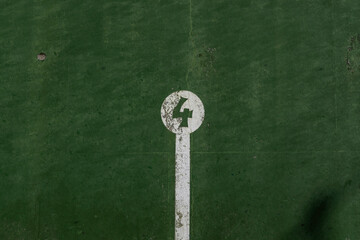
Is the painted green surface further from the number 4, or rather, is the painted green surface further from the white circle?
the number 4

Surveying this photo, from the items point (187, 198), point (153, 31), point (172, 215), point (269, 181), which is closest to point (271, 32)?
point (153, 31)

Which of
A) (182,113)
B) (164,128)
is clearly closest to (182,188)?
(164,128)

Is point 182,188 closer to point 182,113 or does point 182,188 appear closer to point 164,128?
point 164,128

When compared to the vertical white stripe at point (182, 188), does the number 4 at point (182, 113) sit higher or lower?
Result: higher

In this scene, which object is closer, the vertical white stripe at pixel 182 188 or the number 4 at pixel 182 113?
the vertical white stripe at pixel 182 188

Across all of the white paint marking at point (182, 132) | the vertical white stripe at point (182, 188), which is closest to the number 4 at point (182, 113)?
the white paint marking at point (182, 132)

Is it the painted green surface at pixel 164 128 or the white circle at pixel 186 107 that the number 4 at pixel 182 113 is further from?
the painted green surface at pixel 164 128
